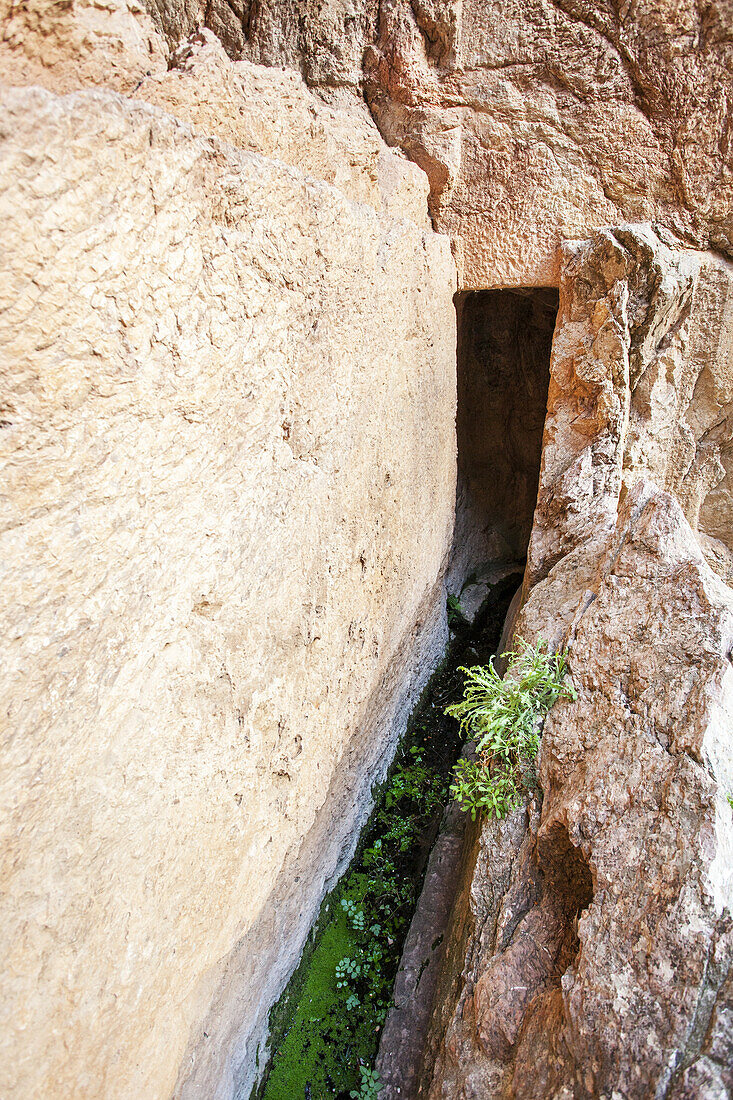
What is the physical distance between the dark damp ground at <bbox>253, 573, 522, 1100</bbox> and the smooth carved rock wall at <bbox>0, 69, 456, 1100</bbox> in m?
0.22

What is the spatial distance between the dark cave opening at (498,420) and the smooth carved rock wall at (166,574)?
3.41m

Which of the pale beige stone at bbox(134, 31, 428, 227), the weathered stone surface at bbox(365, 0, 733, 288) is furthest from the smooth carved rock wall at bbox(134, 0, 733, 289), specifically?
the pale beige stone at bbox(134, 31, 428, 227)

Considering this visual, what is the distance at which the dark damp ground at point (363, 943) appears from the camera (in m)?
2.42

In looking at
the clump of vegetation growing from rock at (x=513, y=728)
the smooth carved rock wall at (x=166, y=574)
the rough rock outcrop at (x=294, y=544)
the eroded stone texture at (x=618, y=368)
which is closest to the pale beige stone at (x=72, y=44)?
the rough rock outcrop at (x=294, y=544)

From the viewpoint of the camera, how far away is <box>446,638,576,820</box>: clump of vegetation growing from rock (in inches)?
91.3

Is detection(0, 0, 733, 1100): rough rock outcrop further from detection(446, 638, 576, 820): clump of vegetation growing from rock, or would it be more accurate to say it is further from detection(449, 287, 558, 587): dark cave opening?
detection(449, 287, 558, 587): dark cave opening

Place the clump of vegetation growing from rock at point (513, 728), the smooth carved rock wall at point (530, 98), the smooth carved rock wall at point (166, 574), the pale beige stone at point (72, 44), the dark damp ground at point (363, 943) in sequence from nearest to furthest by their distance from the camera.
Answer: the smooth carved rock wall at point (166, 574) < the pale beige stone at point (72, 44) < the clump of vegetation growing from rock at point (513, 728) < the dark damp ground at point (363, 943) < the smooth carved rock wall at point (530, 98)

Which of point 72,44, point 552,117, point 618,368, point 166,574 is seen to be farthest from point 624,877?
point 552,117

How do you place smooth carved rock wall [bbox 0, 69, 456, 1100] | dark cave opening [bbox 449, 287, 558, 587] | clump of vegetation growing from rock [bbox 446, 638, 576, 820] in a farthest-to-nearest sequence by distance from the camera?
dark cave opening [bbox 449, 287, 558, 587] < clump of vegetation growing from rock [bbox 446, 638, 576, 820] < smooth carved rock wall [bbox 0, 69, 456, 1100]

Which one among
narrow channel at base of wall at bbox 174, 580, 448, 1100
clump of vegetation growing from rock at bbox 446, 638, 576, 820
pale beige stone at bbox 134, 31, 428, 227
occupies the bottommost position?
narrow channel at base of wall at bbox 174, 580, 448, 1100

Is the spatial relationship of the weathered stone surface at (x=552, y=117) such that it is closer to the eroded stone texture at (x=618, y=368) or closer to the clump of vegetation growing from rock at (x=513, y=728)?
the eroded stone texture at (x=618, y=368)

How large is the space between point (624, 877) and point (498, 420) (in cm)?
511

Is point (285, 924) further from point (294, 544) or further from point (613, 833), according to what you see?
point (294, 544)

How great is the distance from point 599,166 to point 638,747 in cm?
343
